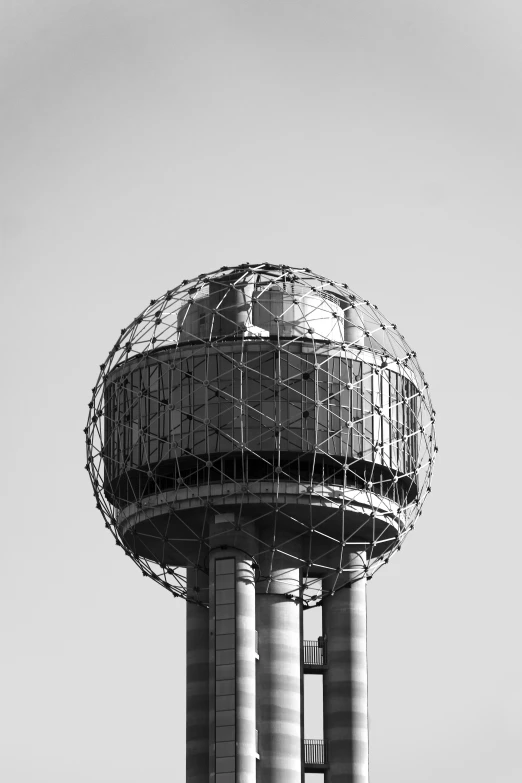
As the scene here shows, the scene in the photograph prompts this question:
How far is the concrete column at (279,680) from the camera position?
127938 mm

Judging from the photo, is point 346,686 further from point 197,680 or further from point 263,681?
point 197,680

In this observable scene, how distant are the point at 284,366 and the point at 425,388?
10.5 meters

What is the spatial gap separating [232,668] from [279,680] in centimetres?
419

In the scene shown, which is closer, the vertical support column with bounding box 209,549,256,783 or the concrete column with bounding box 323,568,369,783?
the vertical support column with bounding box 209,549,256,783

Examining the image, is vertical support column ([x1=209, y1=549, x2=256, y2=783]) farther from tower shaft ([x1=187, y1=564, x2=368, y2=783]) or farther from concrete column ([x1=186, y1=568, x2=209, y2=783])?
concrete column ([x1=186, y1=568, x2=209, y2=783])

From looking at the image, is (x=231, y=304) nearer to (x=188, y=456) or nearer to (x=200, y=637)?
(x=188, y=456)

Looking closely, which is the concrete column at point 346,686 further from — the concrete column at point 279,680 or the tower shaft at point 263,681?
the concrete column at point 279,680

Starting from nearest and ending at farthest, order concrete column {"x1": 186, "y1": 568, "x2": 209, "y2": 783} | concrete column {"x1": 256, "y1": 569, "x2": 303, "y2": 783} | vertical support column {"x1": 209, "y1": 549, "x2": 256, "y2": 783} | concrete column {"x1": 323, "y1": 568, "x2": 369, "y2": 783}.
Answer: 1. vertical support column {"x1": 209, "y1": 549, "x2": 256, "y2": 783}
2. concrete column {"x1": 256, "y1": 569, "x2": 303, "y2": 783}
3. concrete column {"x1": 323, "y1": 568, "x2": 369, "y2": 783}
4. concrete column {"x1": 186, "y1": 568, "x2": 209, "y2": 783}

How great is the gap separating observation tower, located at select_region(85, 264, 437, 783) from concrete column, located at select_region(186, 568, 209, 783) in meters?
0.12

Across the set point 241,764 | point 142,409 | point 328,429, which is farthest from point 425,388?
point 241,764

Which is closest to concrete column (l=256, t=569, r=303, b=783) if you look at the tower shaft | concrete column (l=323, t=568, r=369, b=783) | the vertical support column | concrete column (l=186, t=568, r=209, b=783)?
the tower shaft

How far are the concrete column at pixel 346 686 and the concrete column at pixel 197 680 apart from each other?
7.15m

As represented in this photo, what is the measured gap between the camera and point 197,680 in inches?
5276

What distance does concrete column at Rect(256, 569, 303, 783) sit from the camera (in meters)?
128
